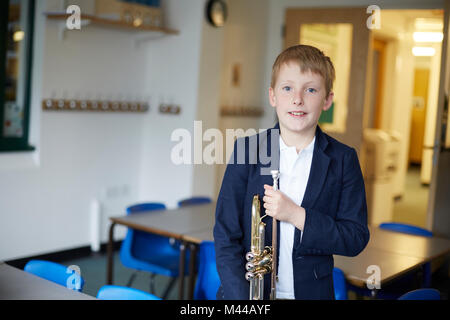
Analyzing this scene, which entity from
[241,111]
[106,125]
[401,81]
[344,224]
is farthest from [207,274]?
[401,81]

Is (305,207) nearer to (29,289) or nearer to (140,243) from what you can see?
(29,289)

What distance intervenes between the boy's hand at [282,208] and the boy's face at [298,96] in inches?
6.0

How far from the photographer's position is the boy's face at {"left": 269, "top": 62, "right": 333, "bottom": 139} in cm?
117

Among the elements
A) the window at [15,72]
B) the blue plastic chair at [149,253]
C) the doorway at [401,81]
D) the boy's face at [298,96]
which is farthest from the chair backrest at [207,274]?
the doorway at [401,81]

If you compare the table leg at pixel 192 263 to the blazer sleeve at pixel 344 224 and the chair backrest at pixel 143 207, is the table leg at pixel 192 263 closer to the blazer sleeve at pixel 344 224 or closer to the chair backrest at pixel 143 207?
the chair backrest at pixel 143 207

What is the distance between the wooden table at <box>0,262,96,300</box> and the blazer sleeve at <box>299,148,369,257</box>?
71cm

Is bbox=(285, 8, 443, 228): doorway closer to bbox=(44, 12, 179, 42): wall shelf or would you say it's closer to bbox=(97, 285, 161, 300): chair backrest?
bbox=(44, 12, 179, 42): wall shelf

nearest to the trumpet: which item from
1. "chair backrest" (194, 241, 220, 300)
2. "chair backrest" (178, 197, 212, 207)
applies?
"chair backrest" (194, 241, 220, 300)

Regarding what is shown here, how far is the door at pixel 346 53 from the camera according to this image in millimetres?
4934

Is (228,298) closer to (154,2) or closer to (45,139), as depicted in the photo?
(45,139)

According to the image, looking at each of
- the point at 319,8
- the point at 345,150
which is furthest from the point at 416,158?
the point at 345,150

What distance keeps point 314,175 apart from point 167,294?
2.73 metres

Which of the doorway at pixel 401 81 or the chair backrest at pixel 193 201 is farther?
the doorway at pixel 401 81

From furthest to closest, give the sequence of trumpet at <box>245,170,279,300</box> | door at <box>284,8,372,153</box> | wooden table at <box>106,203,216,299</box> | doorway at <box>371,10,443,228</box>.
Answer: doorway at <box>371,10,443,228</box> → door at <box>284,8,372,153</box> → wooden table at <box>106,203,216,299</box> → trumpet at <box>245,170,279,300</box>
